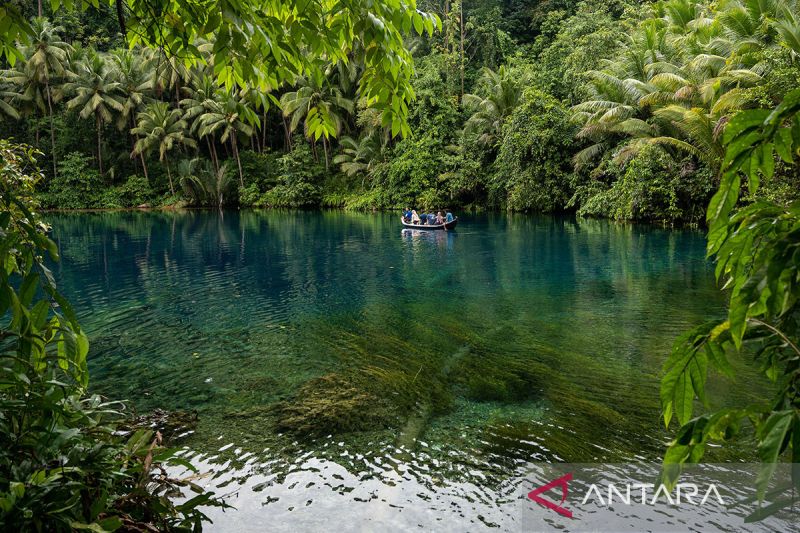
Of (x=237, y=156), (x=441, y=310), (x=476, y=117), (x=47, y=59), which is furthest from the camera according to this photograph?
(x=237, y=156)

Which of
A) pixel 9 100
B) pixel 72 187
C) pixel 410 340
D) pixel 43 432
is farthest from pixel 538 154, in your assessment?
pixel 9 100

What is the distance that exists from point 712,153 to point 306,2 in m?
22.9

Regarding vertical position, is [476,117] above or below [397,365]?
above

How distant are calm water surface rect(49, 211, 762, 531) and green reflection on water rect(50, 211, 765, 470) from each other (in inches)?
1.6

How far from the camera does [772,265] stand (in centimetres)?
101

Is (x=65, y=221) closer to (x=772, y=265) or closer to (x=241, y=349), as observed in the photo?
(x=241, y=349)

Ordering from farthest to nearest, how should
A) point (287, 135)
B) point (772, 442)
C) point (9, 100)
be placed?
point (287, 135)
point (9, 100)
point (772, 442)

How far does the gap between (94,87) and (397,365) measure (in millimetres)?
44651

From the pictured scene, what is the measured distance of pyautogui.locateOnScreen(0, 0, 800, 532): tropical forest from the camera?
5.88ft

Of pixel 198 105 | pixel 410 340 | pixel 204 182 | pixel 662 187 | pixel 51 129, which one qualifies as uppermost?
pixel 198 105

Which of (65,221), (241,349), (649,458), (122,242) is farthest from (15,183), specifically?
(65,221)

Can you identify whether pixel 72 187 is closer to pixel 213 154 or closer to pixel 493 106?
pixel 213 154

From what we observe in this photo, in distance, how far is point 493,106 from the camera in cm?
3466

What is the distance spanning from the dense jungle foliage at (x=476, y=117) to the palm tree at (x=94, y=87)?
0.14m
